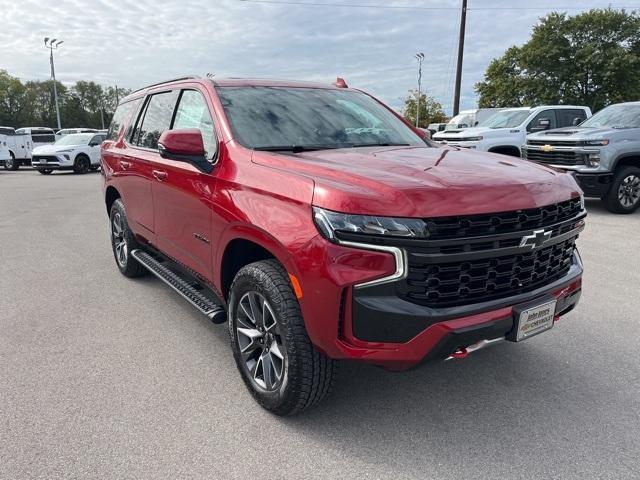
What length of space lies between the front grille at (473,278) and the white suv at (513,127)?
375 inches

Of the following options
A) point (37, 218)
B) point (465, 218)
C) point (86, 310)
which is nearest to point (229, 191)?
point (465, 218)

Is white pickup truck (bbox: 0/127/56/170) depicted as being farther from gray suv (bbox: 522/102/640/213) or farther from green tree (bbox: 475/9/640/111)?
green tree (bbox: 475/9/640/111)

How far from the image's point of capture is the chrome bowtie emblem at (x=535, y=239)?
2.49m

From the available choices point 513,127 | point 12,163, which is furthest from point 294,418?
point 12,163

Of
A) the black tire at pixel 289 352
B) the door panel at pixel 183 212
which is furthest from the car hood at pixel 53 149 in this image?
the black tire at pixel 289 352

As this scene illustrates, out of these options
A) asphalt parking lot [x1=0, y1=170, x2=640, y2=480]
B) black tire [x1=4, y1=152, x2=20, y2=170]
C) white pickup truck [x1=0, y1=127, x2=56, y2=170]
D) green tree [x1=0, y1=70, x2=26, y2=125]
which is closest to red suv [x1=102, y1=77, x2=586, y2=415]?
A: asphalt parking lot [x1=0, y1=170, x2=640, y2=480]

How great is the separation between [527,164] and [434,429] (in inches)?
64.8

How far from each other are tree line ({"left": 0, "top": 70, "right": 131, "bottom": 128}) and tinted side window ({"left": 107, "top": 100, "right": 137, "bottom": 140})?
94378 millimetres

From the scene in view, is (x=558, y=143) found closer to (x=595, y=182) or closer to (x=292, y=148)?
(x=595, y=182)

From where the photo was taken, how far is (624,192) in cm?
908

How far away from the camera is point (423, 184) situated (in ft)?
7.77

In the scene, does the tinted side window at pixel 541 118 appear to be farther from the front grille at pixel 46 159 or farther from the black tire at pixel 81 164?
the front grille at pixel 46 159

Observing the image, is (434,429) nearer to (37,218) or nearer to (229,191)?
(229,191)

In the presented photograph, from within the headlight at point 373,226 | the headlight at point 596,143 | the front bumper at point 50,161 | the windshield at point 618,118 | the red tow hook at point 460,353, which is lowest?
the front bumper at point 50,161
